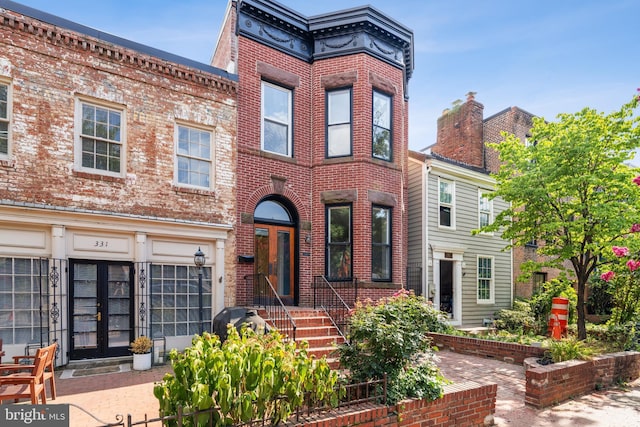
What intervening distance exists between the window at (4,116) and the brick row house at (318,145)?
4802 mm

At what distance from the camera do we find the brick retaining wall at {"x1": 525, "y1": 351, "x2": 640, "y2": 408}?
21.2 ft

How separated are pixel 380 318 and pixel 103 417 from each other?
3844 millimetres

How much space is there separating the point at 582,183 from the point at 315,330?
7.88 m

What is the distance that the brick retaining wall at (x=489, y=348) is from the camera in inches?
365

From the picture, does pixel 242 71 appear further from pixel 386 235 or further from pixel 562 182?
pixel 562 182

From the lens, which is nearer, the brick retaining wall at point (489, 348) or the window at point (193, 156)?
the brick retaining wall at point (489, 348)

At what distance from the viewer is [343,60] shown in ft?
38.0

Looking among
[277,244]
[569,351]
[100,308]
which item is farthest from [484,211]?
[100,308]

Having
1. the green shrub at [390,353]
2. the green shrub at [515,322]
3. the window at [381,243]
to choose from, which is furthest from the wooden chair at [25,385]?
the green shrub at [515,322]

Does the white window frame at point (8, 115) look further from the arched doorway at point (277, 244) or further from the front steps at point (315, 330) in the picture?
the front steps at point (315, 330)

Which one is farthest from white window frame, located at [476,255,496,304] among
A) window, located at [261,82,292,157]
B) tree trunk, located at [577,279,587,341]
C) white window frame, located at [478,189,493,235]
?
window, located at [261,82,292,157]

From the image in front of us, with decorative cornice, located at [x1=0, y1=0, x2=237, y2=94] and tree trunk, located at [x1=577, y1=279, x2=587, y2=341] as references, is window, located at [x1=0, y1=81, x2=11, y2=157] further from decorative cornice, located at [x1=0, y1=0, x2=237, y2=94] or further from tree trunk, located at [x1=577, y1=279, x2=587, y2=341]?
tree trunk, located at [x1=577, y1=279, x2=587, y2=341]

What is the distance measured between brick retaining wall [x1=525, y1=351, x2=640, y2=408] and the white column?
6.70 metres

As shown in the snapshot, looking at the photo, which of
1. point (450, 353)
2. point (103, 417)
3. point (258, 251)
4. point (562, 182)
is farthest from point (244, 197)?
point (562, 182)
